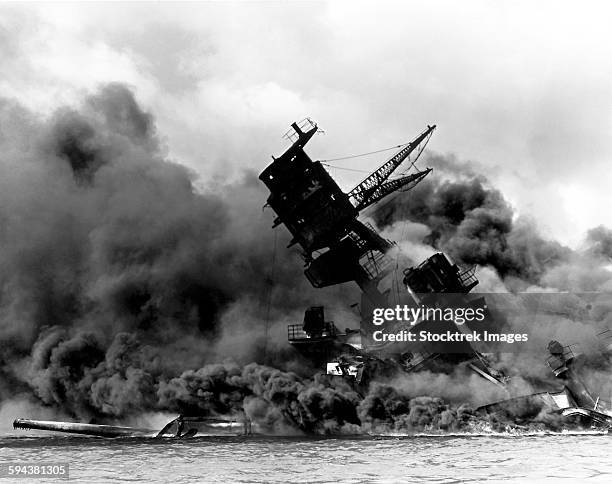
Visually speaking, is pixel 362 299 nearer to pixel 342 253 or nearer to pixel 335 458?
pixel 342 253

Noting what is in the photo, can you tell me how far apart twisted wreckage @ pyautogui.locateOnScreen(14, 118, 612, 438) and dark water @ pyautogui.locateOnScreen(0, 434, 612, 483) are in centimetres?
294

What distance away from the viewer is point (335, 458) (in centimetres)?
2198

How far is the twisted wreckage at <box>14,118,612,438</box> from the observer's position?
3111 cm

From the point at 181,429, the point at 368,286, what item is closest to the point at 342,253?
the point at 368,286

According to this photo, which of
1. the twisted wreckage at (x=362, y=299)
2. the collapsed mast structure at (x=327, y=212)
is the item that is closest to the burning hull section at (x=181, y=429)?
the twisted wreckage at (x=362, y=299)

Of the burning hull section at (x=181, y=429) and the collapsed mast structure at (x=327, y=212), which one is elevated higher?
the collapsed mast structure at (x=327, y=212)

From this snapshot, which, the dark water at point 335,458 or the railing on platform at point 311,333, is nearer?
the dark water at point 335,458

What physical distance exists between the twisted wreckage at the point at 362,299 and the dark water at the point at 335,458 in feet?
9.63

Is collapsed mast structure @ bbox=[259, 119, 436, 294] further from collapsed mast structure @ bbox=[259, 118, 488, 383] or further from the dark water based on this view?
the dark water

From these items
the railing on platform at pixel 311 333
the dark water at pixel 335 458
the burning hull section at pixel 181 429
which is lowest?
the dark water at pixel 335 458

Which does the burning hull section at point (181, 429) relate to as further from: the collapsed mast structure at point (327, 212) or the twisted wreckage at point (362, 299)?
the collapsed mast structure at point (327, 212)

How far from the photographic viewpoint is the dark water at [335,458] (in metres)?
18.0

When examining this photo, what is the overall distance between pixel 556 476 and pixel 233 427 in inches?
758

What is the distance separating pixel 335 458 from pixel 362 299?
15.8 m
